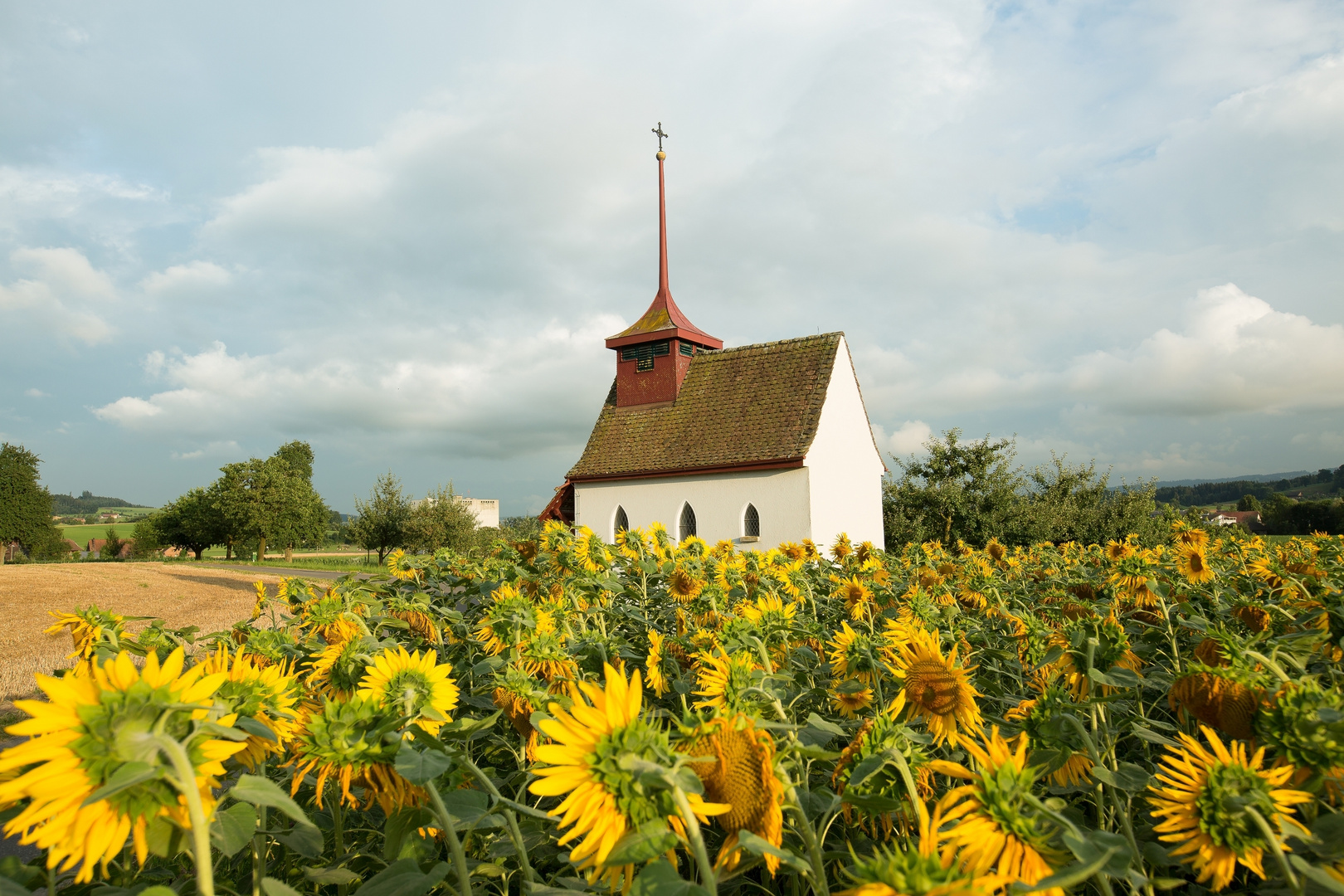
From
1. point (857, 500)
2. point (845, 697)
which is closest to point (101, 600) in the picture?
point (845, 697)

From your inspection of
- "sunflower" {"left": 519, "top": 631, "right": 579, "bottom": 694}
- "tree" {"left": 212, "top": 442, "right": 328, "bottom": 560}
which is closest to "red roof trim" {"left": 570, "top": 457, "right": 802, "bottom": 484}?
"sunflower" {"left": 519, "top": 631, "right": 579, "bottom": 694}

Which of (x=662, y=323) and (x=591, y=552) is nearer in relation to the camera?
(x=591, y=552)

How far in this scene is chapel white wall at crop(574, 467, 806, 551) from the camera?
1981cm

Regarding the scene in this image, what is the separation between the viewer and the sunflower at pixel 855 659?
6.60 feet

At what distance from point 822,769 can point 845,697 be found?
0.25 meters

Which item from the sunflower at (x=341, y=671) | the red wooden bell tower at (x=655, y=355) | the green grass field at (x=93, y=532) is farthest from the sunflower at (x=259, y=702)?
the green grass field at (x=93, y=532)

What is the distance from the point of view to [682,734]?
1001mm

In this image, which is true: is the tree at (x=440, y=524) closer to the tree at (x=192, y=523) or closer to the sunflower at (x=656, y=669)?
the tree at (x=192, y=523)

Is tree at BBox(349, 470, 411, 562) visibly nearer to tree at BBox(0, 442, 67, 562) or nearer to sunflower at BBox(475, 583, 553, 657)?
tree at BBox(0, 442, 67, 562)

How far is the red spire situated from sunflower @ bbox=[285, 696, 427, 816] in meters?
23.6

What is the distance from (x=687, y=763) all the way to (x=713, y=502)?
20124 mm

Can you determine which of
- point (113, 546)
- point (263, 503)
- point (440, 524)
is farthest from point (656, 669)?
point (113, 546)

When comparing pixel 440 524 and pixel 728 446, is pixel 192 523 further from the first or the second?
pixel 728 446

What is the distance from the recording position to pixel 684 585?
3387 millimetres
